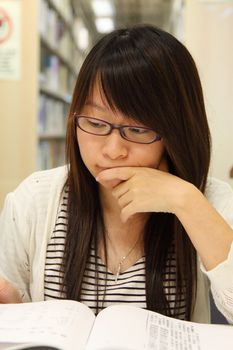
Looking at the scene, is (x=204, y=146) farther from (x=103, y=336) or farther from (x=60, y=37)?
(x=60, y=37)

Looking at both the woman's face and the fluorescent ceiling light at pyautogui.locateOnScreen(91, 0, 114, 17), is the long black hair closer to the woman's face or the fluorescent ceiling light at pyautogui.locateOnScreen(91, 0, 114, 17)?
the woman's face

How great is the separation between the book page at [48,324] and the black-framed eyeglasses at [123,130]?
315 millimetres

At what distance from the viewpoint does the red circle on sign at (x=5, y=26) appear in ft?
7.07

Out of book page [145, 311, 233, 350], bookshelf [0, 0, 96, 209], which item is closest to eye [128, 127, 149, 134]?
book page [145, 311, 233, 350]

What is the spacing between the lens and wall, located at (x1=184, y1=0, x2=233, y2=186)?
5.84 feet

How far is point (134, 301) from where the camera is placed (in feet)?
2.90

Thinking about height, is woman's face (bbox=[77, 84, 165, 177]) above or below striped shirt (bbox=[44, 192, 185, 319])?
above

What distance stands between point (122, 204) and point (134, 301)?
20 cm

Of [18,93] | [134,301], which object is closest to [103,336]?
[134,301]

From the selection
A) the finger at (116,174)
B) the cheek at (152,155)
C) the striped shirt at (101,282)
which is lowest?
the striped shirt at (101,282)

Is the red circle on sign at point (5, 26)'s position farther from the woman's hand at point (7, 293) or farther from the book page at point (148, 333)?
the book page at point (148, 333)

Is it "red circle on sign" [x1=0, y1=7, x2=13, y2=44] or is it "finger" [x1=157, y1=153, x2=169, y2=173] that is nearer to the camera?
"finger" [x1=157, y1=153, x2=169, y2=173]

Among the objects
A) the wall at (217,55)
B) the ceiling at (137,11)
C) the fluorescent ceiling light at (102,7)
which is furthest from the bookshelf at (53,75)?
the ceiling at (137,11)

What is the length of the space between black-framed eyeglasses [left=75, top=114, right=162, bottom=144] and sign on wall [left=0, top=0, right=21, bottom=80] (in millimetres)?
1500
